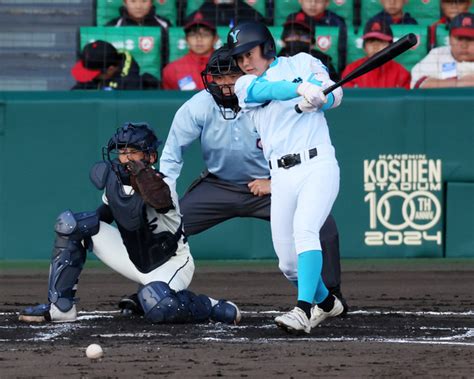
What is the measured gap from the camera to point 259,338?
619 centimetres

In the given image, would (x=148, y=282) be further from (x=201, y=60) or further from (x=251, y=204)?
(x=201, y=60)

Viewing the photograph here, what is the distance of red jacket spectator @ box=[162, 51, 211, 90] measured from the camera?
1064 centimetres

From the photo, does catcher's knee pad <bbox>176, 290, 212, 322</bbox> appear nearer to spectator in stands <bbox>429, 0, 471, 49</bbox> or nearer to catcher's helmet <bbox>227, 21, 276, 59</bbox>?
catcher's helmet <bbox>227, 21, 276, 59</bbox>

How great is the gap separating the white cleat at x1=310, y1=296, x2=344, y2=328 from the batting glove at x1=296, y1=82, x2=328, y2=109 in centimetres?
119

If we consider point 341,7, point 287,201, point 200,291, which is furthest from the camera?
point 341,7

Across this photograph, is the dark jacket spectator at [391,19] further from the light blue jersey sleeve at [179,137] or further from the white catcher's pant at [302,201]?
the white catcher's pant at [302,201]

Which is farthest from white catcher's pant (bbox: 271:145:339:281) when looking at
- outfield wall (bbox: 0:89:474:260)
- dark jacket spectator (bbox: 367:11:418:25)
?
dark jacket spectator (bbox: 367:11:418:25)

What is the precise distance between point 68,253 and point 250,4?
15.9 feet

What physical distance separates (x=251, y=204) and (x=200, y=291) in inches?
43.2

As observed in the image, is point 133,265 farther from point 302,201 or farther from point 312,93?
point 312,93

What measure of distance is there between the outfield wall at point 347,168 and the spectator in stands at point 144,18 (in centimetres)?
67

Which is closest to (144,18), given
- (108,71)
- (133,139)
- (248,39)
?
(108,71)

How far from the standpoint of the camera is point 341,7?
11.1m

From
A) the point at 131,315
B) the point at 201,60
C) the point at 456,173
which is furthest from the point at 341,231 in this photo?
the point at 131,315
